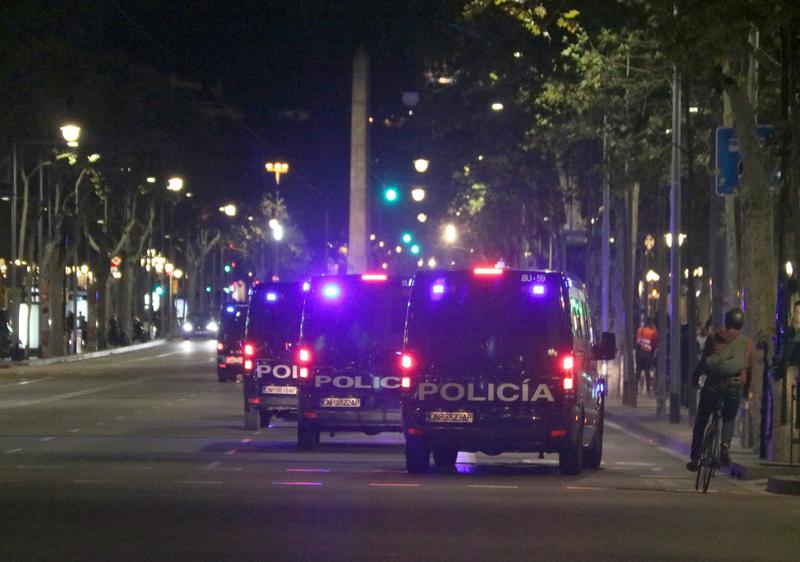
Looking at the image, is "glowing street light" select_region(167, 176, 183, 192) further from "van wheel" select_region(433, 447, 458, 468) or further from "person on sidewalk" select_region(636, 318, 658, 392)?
"van wheel" select_region(433, 447, 458, 468)

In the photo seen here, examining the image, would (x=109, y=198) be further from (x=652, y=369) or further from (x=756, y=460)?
(x=756, y=460)

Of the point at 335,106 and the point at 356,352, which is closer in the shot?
the point at 356,352

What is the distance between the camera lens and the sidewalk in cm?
1770

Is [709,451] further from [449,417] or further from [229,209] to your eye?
[229,209]

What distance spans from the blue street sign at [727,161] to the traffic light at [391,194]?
61.7ft

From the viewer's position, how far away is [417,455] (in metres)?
18.9

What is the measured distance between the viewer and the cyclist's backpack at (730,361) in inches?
696

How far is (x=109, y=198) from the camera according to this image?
260ft

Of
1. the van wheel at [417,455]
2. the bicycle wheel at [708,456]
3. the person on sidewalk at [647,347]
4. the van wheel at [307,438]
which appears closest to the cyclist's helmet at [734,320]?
the bicycle wheel at [708,456]

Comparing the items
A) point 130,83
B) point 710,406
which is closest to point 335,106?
point 130,83

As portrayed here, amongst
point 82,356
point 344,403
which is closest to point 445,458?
point 344,403

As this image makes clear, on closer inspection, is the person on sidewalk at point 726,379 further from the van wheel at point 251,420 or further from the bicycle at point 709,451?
the van wheel at point 251,420

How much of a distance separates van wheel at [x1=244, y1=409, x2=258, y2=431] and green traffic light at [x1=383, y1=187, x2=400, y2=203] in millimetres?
15546

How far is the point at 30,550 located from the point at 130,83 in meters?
62.3
